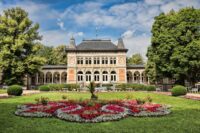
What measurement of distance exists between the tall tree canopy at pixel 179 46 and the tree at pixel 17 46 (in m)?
16.9

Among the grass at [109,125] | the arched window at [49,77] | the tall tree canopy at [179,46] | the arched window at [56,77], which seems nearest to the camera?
the grass at [109,125]

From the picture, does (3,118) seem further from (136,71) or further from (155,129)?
(136,71)

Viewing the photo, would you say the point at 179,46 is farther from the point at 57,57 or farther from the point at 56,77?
the point at 57,57

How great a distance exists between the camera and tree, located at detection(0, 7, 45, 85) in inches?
1510

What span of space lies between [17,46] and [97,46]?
18305mm

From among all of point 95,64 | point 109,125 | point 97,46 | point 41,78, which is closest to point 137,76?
point 95,64

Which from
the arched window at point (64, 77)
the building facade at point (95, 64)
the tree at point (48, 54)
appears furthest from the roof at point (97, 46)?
the tree at point (48, 54)

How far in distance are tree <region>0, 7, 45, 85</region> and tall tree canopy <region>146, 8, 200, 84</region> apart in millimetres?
16936

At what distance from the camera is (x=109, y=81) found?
5141 cm

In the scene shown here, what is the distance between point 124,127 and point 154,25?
94.6ft

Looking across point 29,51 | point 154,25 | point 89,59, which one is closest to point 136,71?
point 89,59

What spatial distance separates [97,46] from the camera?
2090 inches

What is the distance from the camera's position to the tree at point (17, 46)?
38.3m

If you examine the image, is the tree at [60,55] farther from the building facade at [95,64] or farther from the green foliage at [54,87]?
the green foliage at [54,87]
